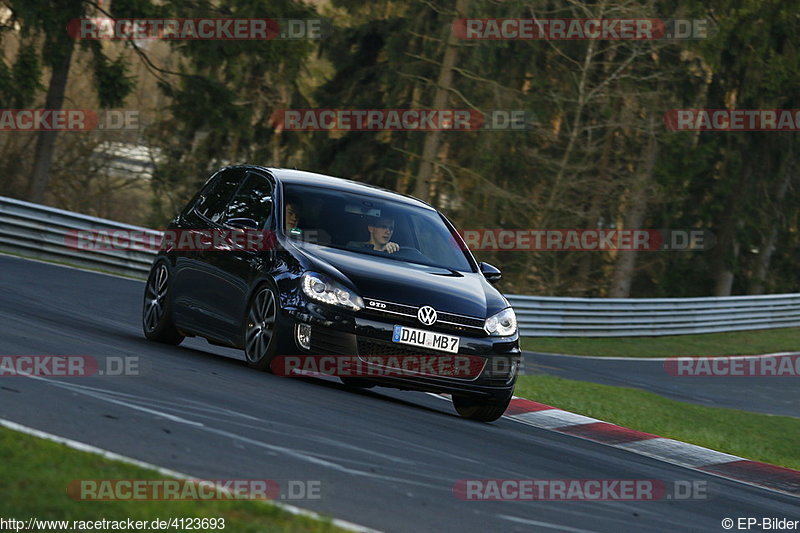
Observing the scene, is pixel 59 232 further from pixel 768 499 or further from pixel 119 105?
pixel 768 499

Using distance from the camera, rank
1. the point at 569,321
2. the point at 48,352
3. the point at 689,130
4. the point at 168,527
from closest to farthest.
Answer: the point at 168,527
the point at 48,352
the point at 569,321
the point at 689,130

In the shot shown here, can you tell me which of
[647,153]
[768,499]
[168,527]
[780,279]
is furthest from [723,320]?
[168,527]

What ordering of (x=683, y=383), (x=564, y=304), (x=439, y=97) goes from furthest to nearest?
(x=439, y=97) < (x=564, y=304) < (x=683, y=383)

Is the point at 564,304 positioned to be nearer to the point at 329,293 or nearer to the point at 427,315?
the point at 427,315

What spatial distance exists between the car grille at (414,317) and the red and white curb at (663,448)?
76.3 inches

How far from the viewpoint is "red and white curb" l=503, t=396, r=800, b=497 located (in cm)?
1072

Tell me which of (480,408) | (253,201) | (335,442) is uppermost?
(253,201)

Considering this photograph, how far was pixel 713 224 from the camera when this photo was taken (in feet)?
145

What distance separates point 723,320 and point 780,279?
1535 cm

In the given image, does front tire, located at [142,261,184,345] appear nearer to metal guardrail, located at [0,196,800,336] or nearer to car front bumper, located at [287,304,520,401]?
car front bumper, located at [287,304,520,401]

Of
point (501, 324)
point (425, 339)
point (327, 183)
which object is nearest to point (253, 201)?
point (327, 183)

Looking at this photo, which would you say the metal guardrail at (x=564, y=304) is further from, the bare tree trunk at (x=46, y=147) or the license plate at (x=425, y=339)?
the license plate at (x=425, y=339)

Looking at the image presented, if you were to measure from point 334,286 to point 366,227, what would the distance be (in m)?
1.20

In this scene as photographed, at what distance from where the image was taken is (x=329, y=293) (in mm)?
9734
